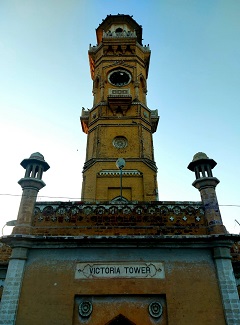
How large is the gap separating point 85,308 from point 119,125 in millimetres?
11642

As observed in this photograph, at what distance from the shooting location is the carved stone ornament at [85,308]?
7.96m

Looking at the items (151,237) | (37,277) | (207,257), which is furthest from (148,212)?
(37,277)

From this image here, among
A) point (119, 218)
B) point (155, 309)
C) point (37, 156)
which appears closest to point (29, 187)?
point (37, 156)

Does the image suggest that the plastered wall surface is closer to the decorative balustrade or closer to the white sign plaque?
the white sign plaque

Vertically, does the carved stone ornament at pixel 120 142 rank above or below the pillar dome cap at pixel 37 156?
above

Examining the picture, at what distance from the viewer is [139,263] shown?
8625mm

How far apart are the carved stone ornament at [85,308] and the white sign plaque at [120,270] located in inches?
27.5

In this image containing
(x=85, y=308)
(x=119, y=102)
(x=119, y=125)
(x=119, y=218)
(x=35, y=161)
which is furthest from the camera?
Result: (x=119, y=102)

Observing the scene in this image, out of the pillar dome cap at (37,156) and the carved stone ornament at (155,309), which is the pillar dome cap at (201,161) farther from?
the pillar dome cap at (37,156)

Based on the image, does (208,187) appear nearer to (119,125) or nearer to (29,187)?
(29,187)

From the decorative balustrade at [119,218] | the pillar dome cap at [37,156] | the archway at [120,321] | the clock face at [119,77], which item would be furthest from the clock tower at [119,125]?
the archway at [120,321]

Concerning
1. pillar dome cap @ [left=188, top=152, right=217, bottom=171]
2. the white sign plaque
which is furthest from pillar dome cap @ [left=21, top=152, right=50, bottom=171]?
pillar dome cap @ [left=188, top=152, right=217, bottom=171]

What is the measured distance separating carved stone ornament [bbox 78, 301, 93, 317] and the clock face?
15.2 metres

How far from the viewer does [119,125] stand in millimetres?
17594
